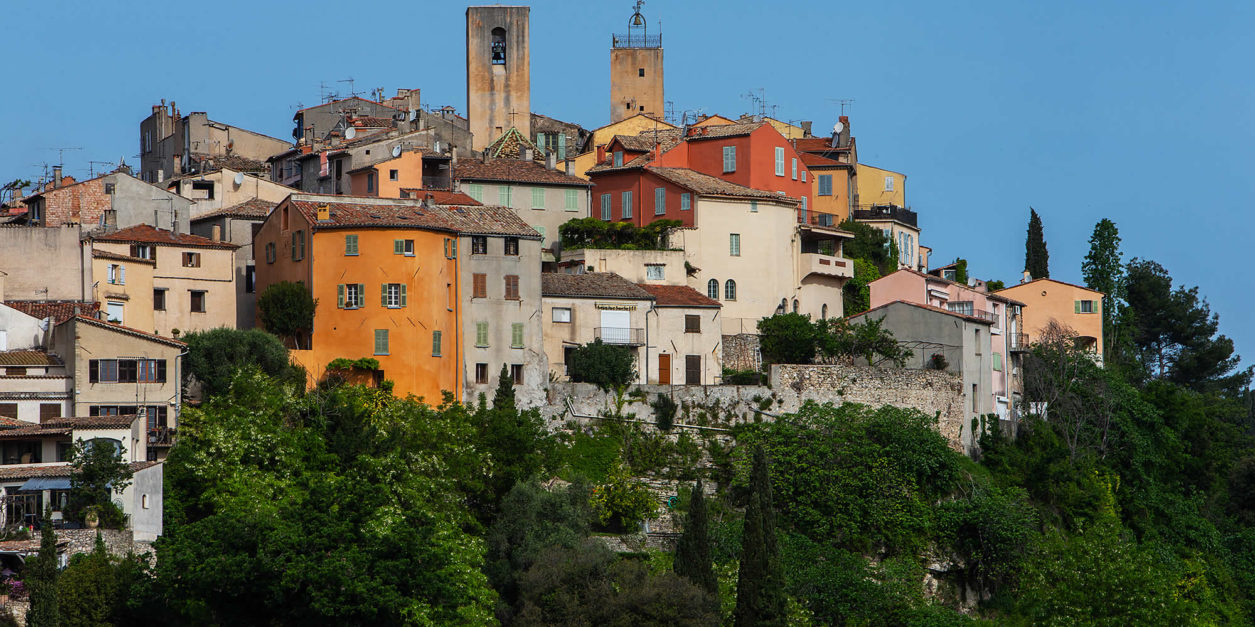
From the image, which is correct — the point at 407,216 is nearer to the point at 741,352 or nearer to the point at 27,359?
the point at 27,359

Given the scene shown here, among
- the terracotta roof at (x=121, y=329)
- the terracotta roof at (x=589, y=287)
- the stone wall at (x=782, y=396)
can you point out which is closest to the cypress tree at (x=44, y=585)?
the terracotta roof at (x=121, y=329)

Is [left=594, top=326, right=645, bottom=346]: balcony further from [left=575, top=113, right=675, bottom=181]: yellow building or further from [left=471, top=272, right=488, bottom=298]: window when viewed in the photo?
[left=575, top=113, right=675, bottom=181]: yellow building

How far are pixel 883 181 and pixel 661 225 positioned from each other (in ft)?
76.5

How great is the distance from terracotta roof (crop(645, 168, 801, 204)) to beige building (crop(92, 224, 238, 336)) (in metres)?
19.4

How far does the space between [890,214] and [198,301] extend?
36226 millimetres

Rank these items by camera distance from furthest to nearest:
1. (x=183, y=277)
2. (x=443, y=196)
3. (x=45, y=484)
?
(x=443, y=196) → (x=183, y=277) → (x=45, y=484)

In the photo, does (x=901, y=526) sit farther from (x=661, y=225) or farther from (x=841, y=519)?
(x=661, y=225)

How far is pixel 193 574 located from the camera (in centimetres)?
4259

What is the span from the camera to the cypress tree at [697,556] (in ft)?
158

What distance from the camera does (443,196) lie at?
69.6m

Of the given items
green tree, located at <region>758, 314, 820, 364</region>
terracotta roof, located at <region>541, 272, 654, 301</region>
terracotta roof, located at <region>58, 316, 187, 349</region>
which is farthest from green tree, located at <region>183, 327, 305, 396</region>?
green tree, located at <region>758, 314, 820, 364</region>

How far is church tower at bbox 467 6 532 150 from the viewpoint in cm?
8962

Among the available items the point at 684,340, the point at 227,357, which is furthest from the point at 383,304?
the point at 684,340

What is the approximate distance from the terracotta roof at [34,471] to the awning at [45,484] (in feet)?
0.44
